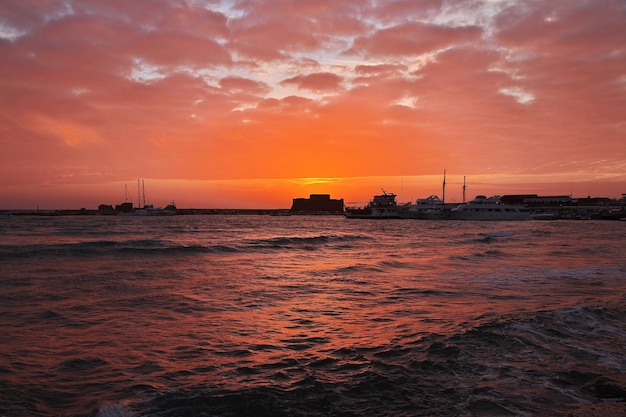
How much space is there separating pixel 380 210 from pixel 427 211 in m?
16.0

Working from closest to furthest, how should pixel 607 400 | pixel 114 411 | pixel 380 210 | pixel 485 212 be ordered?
pixel 114 411, pixel 607 400, pixel 485 212, pixel 380 210

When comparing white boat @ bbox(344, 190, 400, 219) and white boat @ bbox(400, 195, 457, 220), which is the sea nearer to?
white boat @ bbox(400, 195, 457, 220)

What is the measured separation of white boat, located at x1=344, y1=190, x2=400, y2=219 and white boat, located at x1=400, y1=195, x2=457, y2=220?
2813mm

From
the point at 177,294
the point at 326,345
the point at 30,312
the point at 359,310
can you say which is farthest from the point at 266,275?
the point at 326,345

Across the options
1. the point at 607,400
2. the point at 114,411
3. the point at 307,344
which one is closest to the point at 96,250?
the point at 307,344

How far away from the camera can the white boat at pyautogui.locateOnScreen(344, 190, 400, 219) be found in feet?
420

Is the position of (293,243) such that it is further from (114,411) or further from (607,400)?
(607,400)

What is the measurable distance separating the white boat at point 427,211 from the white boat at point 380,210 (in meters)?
2.81

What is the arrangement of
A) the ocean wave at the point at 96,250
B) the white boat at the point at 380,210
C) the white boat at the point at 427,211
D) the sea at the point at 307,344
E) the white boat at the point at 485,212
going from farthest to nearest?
the white boat at the point at 380,210 → the white boat at the point at 427,211 → the white boat at the point at 485,212 → the ocean wave at the point at 96,250 → the sea at the point at 307,344

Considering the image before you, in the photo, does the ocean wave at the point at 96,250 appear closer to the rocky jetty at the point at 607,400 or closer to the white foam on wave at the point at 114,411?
the white foam on wave at the point at 114,411

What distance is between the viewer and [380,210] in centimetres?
12900

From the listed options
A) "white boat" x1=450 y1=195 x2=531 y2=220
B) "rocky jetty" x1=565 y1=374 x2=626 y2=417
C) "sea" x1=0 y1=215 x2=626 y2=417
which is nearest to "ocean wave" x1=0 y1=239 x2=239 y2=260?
"sea" x1=0 y1=215 x2=626 y2=417

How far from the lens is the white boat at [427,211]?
383ft

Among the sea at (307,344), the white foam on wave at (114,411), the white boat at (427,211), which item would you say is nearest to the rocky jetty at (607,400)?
the sea at (307,344)
